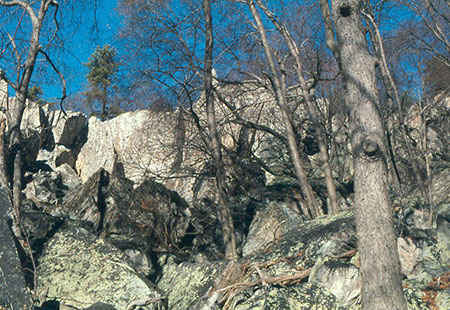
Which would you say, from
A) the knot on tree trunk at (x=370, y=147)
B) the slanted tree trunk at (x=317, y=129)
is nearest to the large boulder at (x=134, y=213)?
the slanted tree trunk at (x=317, y=129)

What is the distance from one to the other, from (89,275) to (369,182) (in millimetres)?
3349

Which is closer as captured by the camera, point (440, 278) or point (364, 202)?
point (364, 202)

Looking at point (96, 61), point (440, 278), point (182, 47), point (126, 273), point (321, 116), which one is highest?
point (96, 61)

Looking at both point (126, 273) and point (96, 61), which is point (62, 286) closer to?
point (126, 273)

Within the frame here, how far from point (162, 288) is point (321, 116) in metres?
9.47

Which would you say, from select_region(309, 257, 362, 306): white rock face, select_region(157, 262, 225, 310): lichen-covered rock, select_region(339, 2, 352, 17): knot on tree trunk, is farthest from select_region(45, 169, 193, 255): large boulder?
select_region(339, 2, 352, 17): knot on tree trunk

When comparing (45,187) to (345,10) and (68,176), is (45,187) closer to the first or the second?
(68,176)

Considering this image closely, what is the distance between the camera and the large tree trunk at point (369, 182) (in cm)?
367

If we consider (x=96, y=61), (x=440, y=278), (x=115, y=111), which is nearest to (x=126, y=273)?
(x=440, y=278)

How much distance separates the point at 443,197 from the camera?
10.1 m

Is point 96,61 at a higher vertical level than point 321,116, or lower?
higher

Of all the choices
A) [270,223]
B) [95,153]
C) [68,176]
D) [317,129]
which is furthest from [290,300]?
[95,153]

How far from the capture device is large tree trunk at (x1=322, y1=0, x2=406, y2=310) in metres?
3.67

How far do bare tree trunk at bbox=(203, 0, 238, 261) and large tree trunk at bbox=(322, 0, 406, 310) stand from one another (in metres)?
3.82
